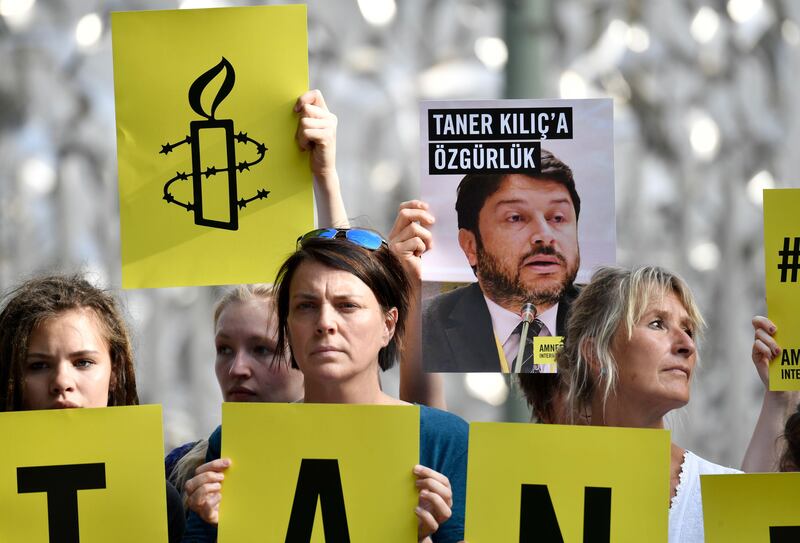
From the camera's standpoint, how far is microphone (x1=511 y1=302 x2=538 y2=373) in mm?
1888

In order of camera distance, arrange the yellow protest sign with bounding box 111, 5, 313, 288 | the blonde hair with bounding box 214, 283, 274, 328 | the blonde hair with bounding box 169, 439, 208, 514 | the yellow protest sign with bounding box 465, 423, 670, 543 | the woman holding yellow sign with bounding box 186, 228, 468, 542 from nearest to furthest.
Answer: the yellow protest sign with bounding box 465, 423, 670, 543
the woman holding yellow sign with bounding box 186, 228, 468, 542
the yellow protest sign with bounding box 111, 5, 313, 288
the blonde hair with bounding box 169, 439, 208, 514
the blonde hair with bounding box 214, 283, 274, 328

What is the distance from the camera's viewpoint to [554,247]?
189 cm

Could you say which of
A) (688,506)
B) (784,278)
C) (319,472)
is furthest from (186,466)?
(784,278)

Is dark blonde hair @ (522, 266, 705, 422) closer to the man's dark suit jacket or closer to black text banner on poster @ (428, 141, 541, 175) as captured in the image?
the man's dark suit jacket

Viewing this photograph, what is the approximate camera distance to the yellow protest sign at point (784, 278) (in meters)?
1.87

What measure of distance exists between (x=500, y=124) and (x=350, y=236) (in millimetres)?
309

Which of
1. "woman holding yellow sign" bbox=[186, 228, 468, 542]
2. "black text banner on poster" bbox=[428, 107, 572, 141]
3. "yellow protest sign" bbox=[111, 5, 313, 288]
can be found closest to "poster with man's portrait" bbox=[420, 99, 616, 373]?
"black text banner on poster" bbox=[428, 107, 572, 141]

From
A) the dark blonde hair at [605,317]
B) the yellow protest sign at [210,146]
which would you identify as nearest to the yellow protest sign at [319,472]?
the yellow protest sign at [210,146]

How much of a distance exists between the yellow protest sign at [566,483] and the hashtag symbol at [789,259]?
43 cm

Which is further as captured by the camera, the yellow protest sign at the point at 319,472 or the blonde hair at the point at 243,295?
the blonde hair at the point at 243,295

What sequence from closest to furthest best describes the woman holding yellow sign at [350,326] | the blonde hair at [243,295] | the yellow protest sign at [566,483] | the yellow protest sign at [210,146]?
the yellow protest sign at [566,483], the woman holding yellow sign at [350,326], the yellow protest sign at [210,146], the blonde hair at [243,295]

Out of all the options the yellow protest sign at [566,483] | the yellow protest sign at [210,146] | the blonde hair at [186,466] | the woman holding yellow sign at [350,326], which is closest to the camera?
the yellow protest sign at [566,483]

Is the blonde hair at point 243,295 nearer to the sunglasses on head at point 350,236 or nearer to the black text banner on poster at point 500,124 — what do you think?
the sunglasses on head at point 350,236

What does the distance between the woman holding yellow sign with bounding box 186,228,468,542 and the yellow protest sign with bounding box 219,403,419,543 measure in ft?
0.25
